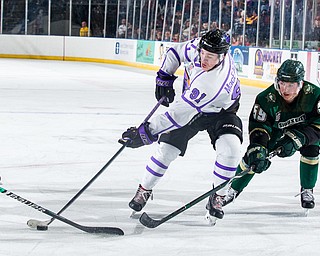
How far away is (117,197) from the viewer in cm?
456

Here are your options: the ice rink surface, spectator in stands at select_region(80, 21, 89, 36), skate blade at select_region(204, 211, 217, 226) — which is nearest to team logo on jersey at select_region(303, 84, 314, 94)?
the ice rink surface

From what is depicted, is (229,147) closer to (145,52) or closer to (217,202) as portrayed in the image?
(217,202)

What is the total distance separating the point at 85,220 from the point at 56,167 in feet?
5.18

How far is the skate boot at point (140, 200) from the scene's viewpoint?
4.02 meters

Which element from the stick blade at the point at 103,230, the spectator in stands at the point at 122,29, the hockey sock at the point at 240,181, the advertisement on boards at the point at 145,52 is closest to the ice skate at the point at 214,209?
the hockey sock at the point at 240,181

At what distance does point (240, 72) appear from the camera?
14375 millimetres

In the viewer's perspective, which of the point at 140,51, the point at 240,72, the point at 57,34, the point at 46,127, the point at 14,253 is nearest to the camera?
the point at 14,253

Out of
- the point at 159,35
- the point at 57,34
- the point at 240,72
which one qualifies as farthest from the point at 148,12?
the point at 240,72

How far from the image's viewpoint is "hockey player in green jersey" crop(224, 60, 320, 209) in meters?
3.89

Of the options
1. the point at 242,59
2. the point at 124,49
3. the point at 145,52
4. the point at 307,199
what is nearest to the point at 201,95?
the point at 307,199

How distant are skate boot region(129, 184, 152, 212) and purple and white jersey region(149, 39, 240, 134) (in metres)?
0.35

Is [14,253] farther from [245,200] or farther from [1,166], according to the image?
[1,166]

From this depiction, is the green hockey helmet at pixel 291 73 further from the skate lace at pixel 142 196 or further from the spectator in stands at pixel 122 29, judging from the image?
the spectator in stands at pixel 122 29

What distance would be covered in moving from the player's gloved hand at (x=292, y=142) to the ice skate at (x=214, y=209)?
390mm
